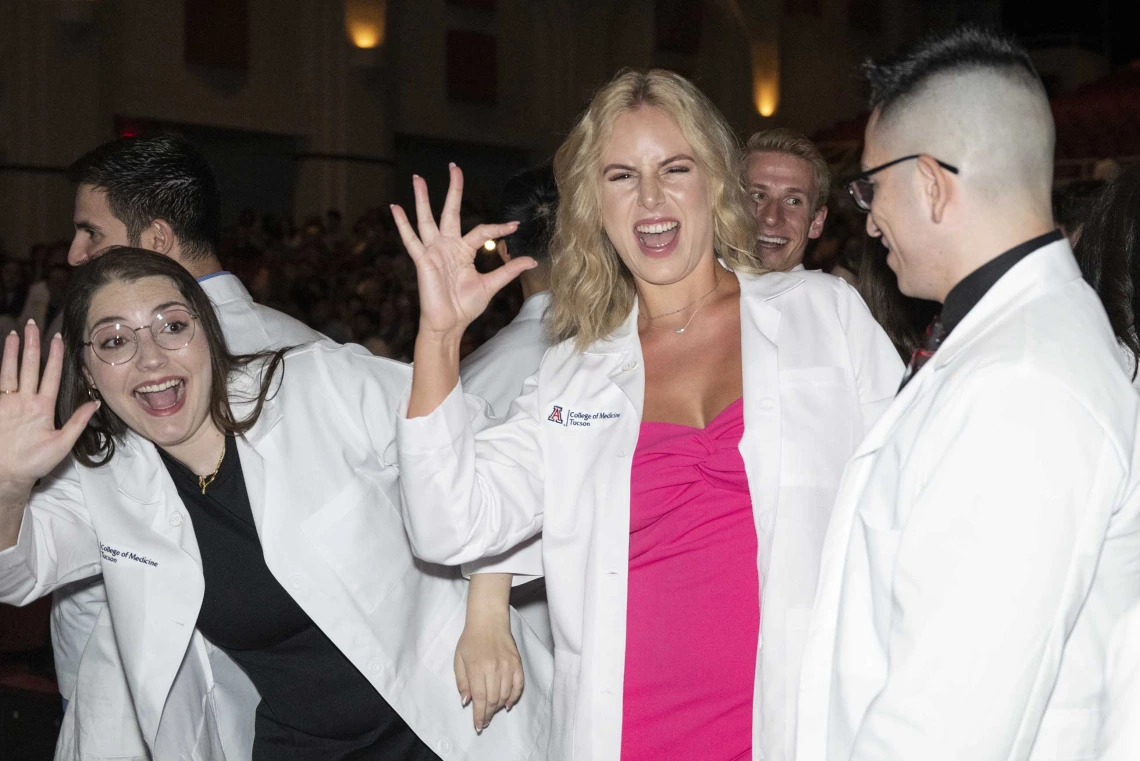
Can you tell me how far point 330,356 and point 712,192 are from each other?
0.88 m

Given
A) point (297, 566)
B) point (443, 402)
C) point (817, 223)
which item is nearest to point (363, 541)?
point (297, 566)

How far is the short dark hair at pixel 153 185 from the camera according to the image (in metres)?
2.98

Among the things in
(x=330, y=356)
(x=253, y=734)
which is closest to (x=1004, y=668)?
(x=330, y=356)

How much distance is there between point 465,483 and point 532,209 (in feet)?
4.24

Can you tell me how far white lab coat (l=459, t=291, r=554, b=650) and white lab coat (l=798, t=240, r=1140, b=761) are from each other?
165 cm

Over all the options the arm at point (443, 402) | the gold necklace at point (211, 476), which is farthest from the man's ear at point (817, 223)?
the gold necklace at point (211, 476)

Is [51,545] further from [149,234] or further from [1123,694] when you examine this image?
[1123,694]

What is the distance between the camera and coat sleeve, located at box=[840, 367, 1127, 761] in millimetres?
1199

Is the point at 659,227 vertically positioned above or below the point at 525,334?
above

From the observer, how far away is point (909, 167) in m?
1.46

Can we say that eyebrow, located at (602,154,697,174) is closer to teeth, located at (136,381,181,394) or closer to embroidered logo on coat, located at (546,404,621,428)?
embroidered logo on coat, located at (546,404,621,428)

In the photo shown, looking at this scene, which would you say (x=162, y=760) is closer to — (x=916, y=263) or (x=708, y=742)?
(x=708, y=742)

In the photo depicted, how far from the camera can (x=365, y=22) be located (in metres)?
13.0

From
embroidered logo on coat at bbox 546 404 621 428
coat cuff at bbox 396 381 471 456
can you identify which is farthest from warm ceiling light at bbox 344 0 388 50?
coat cuff at bbox 396 381 471 456
